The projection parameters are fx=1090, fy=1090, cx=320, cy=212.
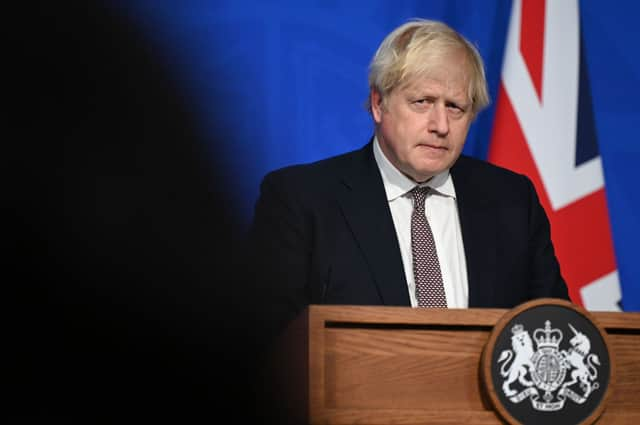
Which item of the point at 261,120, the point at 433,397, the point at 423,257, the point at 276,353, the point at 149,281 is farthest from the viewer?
the point at 261,120

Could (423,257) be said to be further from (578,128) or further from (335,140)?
(578,128)

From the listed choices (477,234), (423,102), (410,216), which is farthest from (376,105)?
(477,234)

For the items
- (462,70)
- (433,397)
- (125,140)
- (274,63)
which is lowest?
(433,397)

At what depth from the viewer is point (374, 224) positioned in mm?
2326

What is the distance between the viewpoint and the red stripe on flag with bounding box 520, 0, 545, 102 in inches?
125

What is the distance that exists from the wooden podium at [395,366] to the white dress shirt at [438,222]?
56 centimetres

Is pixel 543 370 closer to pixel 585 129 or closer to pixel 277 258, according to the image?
pixel 277 258

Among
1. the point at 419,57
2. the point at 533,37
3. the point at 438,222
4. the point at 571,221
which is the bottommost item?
the point at 438,222

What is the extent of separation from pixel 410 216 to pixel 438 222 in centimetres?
6

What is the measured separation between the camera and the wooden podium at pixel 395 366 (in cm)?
164

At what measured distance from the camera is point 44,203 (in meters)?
1.78

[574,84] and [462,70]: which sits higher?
[574,84]

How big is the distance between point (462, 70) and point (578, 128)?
878 mm

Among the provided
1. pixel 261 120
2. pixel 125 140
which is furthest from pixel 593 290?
pixel 125 140
